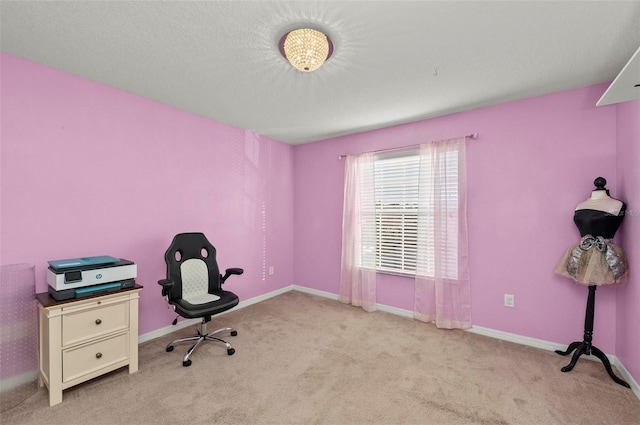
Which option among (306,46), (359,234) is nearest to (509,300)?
(359,234)

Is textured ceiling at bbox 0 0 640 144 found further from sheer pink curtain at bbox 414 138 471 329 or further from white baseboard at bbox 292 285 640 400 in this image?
white baseboard at bbox 292 285 640 400

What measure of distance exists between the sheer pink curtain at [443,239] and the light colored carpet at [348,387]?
1.17 ft

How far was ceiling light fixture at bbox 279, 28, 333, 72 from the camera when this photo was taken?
5.41 ft

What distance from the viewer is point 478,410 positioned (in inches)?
70.2

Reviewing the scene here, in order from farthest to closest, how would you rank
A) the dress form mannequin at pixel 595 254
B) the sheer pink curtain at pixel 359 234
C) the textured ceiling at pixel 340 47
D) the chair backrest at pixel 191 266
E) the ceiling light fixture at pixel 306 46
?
1. the sheer pink curtain at pixel 359 234
2. the chair backrest at pixel 191 266
3. the dress form mannequin at pixel 595 254
4. the ceiling light fixture at pixel 306 46
5. the textured ceiling at pixel 340 47

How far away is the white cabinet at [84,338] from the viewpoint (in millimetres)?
1827

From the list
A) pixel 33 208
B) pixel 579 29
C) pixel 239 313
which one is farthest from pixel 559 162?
pixel 33 208

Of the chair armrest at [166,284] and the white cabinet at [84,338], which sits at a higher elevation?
the chair armrest at [166,284]

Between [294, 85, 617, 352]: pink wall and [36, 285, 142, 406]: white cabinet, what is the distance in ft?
10.9

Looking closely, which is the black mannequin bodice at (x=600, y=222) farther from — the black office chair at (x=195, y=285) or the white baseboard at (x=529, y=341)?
the black office chair at (x=195, y=285)

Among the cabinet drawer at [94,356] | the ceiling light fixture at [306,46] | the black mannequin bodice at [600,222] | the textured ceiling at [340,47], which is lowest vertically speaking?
the cabinet drawer at [94,356]

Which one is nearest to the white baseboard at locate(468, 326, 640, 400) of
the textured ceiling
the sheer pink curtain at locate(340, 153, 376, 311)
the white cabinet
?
the sheer pink curtain at locate(340, 153, 376, 311)

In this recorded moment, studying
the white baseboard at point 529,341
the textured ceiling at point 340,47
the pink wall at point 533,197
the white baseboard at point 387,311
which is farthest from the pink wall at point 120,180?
the pink wall at point 533,197

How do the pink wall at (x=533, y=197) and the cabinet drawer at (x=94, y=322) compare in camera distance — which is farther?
the pink wall at (x=533, y=197)
